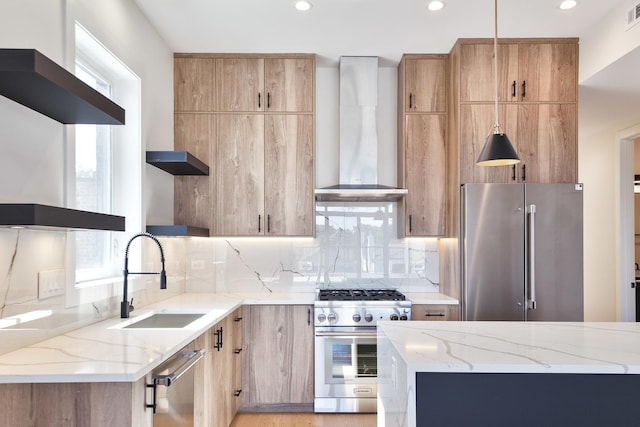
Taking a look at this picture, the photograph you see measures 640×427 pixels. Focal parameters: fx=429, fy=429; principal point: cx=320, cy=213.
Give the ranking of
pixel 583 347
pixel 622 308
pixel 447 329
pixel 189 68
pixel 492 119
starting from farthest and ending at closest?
pixel 622 308 → pixel 189 68 → pixel 492 119 → pixel 447 329 → pixel 583 347

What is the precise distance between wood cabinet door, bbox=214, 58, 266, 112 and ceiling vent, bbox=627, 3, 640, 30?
2585 mm

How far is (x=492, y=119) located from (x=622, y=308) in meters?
2.73

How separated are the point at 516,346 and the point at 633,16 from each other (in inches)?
90.8

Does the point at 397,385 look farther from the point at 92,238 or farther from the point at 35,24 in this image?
the point at 35,24

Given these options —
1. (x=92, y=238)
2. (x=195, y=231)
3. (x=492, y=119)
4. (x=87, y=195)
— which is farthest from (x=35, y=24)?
(x=492, y=119)

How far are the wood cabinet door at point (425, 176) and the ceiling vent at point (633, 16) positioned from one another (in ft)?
4.37

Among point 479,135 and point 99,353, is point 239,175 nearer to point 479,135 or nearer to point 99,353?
point 479,135

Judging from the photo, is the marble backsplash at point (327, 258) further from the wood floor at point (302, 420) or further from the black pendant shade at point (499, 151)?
the black pendant shade at point (499, 151)

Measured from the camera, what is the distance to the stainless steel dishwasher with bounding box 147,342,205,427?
5.40 ft

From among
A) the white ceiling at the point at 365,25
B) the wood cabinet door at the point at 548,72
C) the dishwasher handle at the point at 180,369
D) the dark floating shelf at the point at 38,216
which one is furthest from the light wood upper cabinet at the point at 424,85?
the dark floating shelf at the point at 38,216

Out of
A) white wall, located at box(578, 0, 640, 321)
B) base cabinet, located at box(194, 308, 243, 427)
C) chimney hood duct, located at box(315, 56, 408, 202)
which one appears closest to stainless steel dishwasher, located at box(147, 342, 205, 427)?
base cabinet, located at box(194, 308, 243, 427)

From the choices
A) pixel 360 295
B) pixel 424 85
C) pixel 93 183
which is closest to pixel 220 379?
pixel 360 295

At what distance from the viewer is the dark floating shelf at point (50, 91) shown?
52.0 inches

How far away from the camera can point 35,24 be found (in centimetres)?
179
